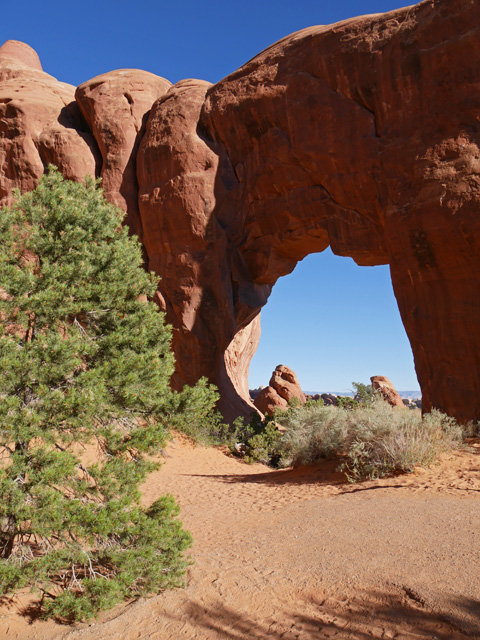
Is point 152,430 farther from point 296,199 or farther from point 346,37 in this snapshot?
point 346,37

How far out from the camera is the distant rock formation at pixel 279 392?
30.3m

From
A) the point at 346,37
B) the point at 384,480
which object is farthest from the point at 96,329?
the point at 346,37

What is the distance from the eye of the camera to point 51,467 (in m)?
5.01

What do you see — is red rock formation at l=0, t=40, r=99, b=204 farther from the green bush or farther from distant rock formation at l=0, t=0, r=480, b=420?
the green bush

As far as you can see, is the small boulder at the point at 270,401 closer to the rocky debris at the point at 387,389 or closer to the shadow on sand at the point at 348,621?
the rocky debris at the point at 387,389

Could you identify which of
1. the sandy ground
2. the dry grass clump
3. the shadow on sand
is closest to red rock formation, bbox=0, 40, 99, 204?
the dry grass clump

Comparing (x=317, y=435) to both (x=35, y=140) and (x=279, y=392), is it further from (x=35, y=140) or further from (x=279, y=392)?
(x=279, y=392)

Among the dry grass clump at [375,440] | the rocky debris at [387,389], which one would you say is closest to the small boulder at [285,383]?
the rocky debris at [387,389]

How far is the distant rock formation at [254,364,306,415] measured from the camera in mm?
30298

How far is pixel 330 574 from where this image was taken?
211 inches

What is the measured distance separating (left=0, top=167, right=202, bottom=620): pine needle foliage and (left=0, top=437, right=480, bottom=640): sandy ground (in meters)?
0.44

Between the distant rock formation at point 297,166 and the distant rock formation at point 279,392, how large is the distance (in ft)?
20.4

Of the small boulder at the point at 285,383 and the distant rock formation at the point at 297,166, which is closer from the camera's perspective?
the distant rock formation at the point at 297,166

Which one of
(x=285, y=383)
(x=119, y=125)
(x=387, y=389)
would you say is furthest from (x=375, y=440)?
(x=387, y=389)
